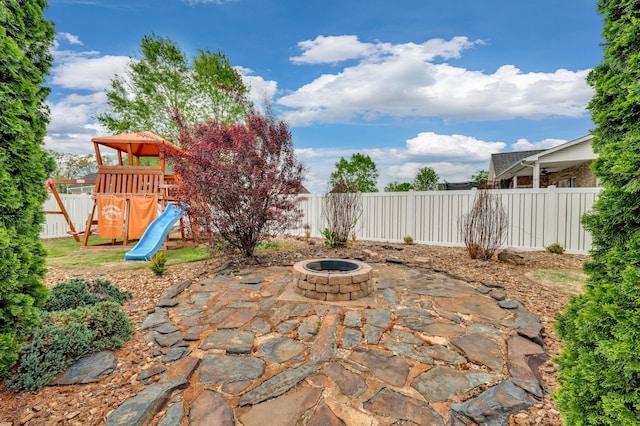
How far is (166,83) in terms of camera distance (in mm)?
14688

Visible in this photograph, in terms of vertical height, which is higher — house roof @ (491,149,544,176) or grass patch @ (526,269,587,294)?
house roof @ (491,149,544,176)

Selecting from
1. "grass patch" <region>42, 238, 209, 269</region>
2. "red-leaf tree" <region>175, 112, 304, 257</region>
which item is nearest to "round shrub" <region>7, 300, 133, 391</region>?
"red-leaf tree" <region>175, 112, 304, 257</region>

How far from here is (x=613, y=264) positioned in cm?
125

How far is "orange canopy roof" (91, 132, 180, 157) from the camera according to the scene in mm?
7755

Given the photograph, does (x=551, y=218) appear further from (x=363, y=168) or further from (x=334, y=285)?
(x=363, y=168)

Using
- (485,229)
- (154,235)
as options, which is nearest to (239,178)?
(154,235)

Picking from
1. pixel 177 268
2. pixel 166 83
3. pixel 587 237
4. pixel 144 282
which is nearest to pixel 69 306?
pixel 144 282

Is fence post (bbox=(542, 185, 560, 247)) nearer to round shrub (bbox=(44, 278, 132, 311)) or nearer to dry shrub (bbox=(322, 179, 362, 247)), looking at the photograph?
dry shrub (bbox=(322, 179, 362, 247))

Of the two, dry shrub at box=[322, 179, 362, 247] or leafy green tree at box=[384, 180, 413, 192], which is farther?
leafy green tree at box=[384, 180, 413, 192]

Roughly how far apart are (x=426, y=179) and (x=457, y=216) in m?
12.6

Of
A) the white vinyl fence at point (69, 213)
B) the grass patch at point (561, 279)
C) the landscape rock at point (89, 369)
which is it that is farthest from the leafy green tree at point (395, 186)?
the landscape rock at point (89, 369)

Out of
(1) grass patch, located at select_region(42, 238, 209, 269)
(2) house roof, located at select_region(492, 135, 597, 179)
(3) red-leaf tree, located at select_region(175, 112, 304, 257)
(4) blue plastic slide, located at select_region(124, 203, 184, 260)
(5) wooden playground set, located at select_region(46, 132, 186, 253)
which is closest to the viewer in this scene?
(3) red-leaf tree, located at select_region(175, 112, 304, 257)

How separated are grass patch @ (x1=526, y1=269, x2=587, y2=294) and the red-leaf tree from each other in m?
4.24

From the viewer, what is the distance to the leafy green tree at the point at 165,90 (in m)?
14.4
